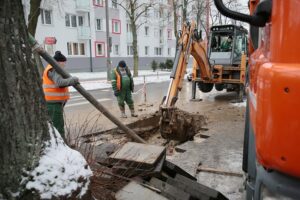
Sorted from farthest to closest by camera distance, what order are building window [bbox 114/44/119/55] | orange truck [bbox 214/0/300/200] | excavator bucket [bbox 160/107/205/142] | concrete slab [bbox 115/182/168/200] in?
1. building window [bbox 114/44/119/55]
2. excavator bucket [bbox 160/107/205/142]
3. concrete slab [bbox 115/182/168/200]
4. orange truck [bbox 214/0/300/200]

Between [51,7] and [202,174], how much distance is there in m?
25.6

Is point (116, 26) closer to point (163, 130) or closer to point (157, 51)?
point (157, 51)

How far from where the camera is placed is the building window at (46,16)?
84.7ft

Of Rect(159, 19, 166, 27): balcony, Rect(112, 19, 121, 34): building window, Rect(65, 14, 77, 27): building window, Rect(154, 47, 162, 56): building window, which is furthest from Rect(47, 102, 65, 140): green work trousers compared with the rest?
Rect(159, 19, 166, 27): balcony

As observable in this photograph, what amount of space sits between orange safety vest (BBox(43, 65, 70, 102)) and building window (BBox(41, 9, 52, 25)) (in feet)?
75.6

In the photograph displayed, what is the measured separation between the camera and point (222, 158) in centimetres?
494

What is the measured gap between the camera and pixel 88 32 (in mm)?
29406

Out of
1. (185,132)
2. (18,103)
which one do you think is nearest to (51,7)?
(185,132)

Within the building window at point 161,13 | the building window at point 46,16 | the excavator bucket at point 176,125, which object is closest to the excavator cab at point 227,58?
the excavator bucket at point 176,125

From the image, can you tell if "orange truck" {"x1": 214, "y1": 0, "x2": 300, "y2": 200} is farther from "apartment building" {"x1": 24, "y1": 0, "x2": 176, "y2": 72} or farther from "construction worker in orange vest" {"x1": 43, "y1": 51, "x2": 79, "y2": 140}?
"apartment building" {"x1": 24, "y1": 0, "x2": 176, "y2": 72}

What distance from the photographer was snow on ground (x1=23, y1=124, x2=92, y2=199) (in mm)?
1844

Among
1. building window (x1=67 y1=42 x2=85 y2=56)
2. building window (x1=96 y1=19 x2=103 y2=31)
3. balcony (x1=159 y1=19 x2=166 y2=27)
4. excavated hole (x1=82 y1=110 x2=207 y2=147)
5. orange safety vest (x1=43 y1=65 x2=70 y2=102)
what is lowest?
excavated hole (x1=82 y1=110 x2=207 y2=147)

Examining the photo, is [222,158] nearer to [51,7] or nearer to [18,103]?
[18,103]

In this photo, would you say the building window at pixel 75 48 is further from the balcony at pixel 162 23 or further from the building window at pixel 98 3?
the balcony at pixel 162 23
